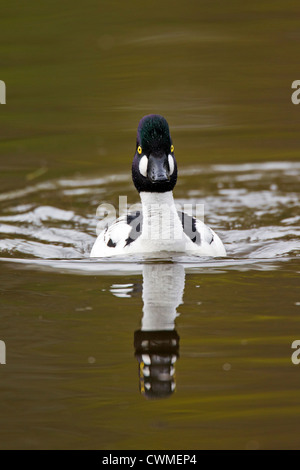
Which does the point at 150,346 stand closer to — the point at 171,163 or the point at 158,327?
the point at 158,327

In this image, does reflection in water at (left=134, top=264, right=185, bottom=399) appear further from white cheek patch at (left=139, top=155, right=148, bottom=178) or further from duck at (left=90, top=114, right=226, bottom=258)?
white cheek patch at (left=139, top=155, right=148, bottom=178)

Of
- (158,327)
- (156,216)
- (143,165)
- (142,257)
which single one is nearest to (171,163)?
(143,165)

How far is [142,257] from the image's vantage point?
933cm

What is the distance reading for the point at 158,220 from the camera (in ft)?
30.8

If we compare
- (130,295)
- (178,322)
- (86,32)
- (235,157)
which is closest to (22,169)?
(235,157)

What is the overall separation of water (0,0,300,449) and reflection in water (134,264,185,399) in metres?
0.02

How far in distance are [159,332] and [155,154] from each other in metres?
2.49

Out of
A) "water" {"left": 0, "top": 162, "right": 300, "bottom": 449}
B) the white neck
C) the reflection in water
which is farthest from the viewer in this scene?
the white neck

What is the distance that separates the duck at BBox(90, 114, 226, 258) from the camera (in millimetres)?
8969

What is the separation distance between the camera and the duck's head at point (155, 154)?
29.0ft

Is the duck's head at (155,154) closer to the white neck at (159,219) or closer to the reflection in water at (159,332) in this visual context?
the white neck at (159,219)

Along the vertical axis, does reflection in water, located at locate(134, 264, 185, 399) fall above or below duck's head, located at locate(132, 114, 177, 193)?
below

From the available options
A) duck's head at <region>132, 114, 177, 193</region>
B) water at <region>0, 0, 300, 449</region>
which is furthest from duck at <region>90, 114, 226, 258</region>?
water at <region>0, 0, 300, 449</region>

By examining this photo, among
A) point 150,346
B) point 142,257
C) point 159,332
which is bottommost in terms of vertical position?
point 150,346
